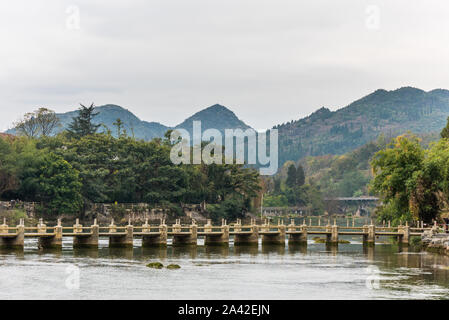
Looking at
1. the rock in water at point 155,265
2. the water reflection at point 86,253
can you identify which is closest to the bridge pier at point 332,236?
the water reflection at point 86,253

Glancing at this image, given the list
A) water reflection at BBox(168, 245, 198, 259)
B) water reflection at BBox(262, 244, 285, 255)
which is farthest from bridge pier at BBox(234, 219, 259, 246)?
water reflection at BBox(168, 245, 198, 259)

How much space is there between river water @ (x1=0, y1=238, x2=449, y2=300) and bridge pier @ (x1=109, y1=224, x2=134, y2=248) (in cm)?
118

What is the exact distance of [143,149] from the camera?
463 feet

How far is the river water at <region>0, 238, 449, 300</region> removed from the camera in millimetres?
44812

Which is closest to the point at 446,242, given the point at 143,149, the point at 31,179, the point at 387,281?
the point at 387,281

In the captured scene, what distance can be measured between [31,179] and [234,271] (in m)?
71.7

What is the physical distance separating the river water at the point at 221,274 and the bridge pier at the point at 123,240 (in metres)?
1.18

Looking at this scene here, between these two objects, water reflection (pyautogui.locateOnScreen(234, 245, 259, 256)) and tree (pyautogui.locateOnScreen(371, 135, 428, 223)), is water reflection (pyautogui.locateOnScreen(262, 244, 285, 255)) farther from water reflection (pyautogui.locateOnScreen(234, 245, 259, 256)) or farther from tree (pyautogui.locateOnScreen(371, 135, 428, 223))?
tree (pyautogui.locateOnScreen(371, 135, 428, 223))

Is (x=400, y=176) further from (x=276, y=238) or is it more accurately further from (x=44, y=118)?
(x=44, y=118)

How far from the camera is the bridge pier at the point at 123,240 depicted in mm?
69875

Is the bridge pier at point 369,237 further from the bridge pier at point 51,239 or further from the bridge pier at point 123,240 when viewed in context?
the bridge pier at point 51,239

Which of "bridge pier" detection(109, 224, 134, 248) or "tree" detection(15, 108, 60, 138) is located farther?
"tree" detection(15, 108, 60, 138)
